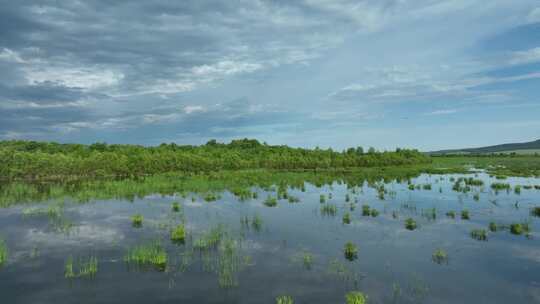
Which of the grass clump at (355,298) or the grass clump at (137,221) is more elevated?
the grass clump at (137,221)

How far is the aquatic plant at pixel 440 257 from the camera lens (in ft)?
57.6

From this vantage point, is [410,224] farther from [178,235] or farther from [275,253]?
[178,235]

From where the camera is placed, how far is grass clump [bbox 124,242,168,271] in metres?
16.9

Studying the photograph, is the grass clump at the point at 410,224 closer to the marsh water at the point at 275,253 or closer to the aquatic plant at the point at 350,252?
the marsh water at the point at 275,253

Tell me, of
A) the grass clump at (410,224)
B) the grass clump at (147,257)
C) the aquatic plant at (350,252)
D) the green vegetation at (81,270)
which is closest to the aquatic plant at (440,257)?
the aquatic plant at (350,252)

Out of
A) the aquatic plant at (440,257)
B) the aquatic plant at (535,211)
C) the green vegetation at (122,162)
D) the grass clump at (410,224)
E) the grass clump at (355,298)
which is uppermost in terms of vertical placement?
the green vegetation at (122,162)

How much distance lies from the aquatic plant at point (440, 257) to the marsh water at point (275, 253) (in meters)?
0.10

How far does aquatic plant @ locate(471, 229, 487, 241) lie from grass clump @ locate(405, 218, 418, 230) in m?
3.63

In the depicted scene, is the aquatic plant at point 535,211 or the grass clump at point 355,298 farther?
the aquatic plant at point 535,211

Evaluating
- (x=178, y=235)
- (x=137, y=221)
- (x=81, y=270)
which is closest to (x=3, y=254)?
(x=81, y=270)

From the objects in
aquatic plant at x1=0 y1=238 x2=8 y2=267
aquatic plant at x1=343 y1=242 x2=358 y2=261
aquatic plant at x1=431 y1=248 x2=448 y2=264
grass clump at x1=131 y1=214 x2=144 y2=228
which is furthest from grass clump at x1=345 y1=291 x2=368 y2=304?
grass clump at x1=131 y1=214 x2=144 y2=228

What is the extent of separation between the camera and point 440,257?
18.1 meters

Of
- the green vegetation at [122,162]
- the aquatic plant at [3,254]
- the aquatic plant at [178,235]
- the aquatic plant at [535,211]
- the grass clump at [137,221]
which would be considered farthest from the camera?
the green vegetation at [122,162]

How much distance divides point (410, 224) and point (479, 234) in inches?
171
